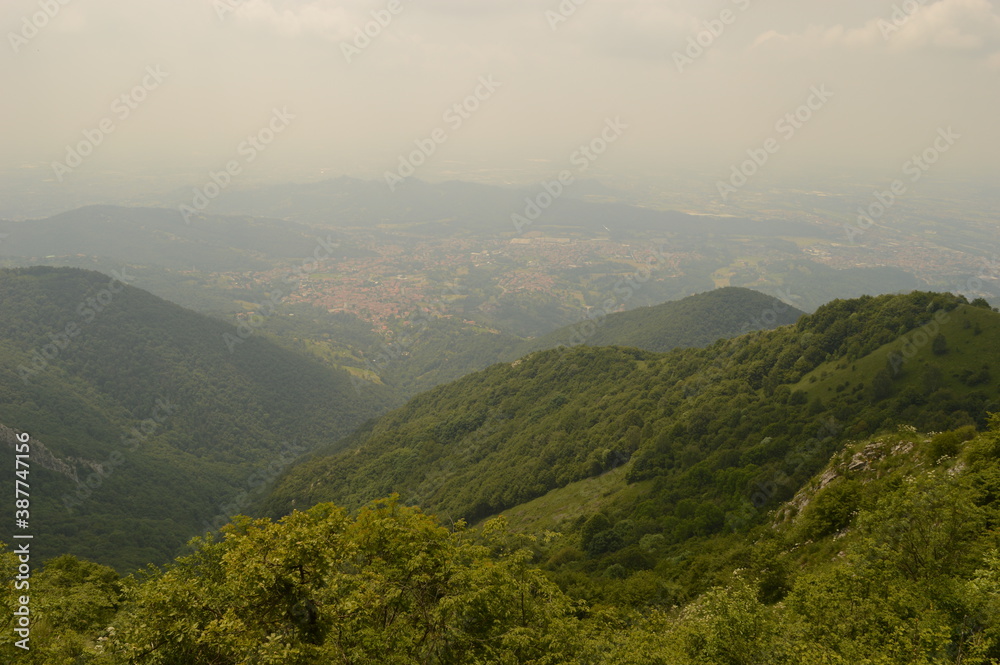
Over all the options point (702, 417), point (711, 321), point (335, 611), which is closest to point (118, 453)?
point (702, 417)

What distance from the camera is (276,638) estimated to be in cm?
1354

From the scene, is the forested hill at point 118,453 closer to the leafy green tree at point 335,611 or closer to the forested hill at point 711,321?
the leafy green tree at point 335,611

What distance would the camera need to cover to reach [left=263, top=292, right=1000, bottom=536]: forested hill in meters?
47.6

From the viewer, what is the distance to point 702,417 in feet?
212

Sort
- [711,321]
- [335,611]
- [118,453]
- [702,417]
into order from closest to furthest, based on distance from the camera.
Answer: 1. [335,611]
2. [702,417]
3. [118,453]
4. [711,321]

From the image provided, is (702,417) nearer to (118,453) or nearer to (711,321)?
(711,321)

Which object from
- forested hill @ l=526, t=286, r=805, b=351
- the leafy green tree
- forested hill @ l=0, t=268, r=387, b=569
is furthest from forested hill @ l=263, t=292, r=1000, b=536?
forested hill @ l=526, t=286, r=805, b=351

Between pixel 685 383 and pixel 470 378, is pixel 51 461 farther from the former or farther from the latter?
pixel 685 383

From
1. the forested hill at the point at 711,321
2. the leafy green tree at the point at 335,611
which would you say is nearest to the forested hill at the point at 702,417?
the leafy green tree at the point at 335,611

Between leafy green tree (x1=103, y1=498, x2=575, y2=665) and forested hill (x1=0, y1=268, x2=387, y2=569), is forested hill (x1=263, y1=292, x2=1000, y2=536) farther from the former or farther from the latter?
forested hill (x1=0, y1=268, x2=387, y2=569)

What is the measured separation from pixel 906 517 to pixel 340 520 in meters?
22.6

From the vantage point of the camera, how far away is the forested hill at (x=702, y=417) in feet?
156

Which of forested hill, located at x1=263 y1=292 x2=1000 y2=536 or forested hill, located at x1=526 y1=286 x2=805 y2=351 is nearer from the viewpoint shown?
forested hill, located at x1=263 y1=292 x2=1000 y2=536

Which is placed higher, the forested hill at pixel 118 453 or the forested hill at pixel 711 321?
the forested hill at pixel 711 321
